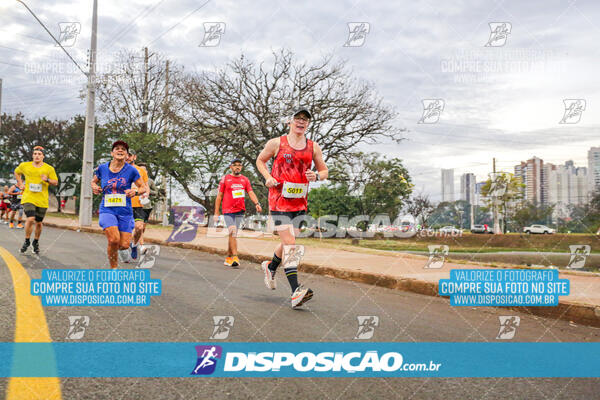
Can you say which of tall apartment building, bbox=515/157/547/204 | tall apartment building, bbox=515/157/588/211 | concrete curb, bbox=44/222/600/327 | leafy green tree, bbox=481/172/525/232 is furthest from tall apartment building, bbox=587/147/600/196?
concrete curb, bbox=44/222/600/327

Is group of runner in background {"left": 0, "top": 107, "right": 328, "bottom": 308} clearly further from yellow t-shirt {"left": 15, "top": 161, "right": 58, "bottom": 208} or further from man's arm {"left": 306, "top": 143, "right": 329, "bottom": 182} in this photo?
yellow t-shirt {"left": 15, "top": 161, "right": 58, "bottom": 208}

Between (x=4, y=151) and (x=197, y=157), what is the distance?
23.7 m

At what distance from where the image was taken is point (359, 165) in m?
28.7

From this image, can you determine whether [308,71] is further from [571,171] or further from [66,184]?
[571,171]

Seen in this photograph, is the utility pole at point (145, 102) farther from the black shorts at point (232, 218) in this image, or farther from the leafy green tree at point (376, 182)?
the black shorts at point (232, 218)

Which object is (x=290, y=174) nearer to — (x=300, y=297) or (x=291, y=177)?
(x=291, y=177)

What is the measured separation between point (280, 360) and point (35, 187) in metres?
7.83

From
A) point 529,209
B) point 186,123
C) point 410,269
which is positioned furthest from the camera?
point 529,209

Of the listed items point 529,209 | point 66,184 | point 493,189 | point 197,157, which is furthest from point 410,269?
point 529,209

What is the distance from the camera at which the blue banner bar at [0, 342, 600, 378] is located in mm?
2773

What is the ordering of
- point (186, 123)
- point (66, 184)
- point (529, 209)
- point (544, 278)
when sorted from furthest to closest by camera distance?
point (529, 209)
point (66, 184)
point (186, 123)
point (544, 278)

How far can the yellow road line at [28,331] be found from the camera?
2.34 metres

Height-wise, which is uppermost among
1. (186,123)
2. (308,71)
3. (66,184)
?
(308,71)

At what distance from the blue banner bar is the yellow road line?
0.13 metres
